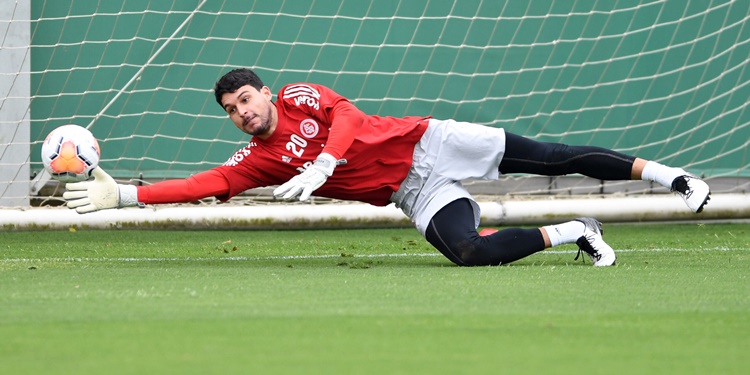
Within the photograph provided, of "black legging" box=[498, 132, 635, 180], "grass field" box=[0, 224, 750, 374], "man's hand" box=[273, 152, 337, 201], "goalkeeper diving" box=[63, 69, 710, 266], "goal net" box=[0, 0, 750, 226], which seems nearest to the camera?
"grass field" box=[0, 224, 750, 374]

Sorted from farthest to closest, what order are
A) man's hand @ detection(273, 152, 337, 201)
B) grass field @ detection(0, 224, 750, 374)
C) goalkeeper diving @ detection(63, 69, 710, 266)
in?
goalkeeper diving @ detection(63, 69, 710, 266) → man's hand @ detection(273, 152, 337, 201) → grass field @ detection(0, 224, 750, 374)

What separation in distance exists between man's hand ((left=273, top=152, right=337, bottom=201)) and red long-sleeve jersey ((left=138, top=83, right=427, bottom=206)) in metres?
0.22

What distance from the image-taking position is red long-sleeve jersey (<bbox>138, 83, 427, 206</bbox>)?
15.0 feet

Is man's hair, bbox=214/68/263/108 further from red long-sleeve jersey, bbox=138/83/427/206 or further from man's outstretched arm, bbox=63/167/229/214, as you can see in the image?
man's outstretched arm, bbox=63/167/229/214

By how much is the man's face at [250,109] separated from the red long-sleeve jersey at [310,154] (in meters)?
0.08

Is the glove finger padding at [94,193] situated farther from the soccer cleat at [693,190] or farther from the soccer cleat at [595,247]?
the soccer cleat at [693,190]

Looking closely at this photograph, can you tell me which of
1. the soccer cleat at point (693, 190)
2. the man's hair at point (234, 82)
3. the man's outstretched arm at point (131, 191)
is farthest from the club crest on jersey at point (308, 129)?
the soccer cleat at point (693, 190)

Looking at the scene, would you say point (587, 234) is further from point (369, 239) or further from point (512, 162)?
point (369, 239)

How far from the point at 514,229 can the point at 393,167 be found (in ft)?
2.05

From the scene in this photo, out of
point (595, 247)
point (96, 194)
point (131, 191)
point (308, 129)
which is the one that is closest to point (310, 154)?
point (308, 129)

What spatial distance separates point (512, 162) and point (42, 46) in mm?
3950

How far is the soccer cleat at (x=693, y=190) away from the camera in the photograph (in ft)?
14.5

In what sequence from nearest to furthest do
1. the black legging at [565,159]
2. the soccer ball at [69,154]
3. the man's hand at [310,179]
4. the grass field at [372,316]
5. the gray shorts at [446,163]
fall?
the grass field at [372,316], the man's hand at [310,179], the soccer ball at [69,154], the black legging at [565,159], the gray shorts at [446,163]

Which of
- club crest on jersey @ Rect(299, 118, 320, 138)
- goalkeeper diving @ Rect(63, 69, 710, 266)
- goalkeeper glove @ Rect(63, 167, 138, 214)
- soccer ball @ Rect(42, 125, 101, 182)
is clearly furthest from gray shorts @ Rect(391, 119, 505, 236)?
soccer ball @ Rect(42, 125, 101, 182)
